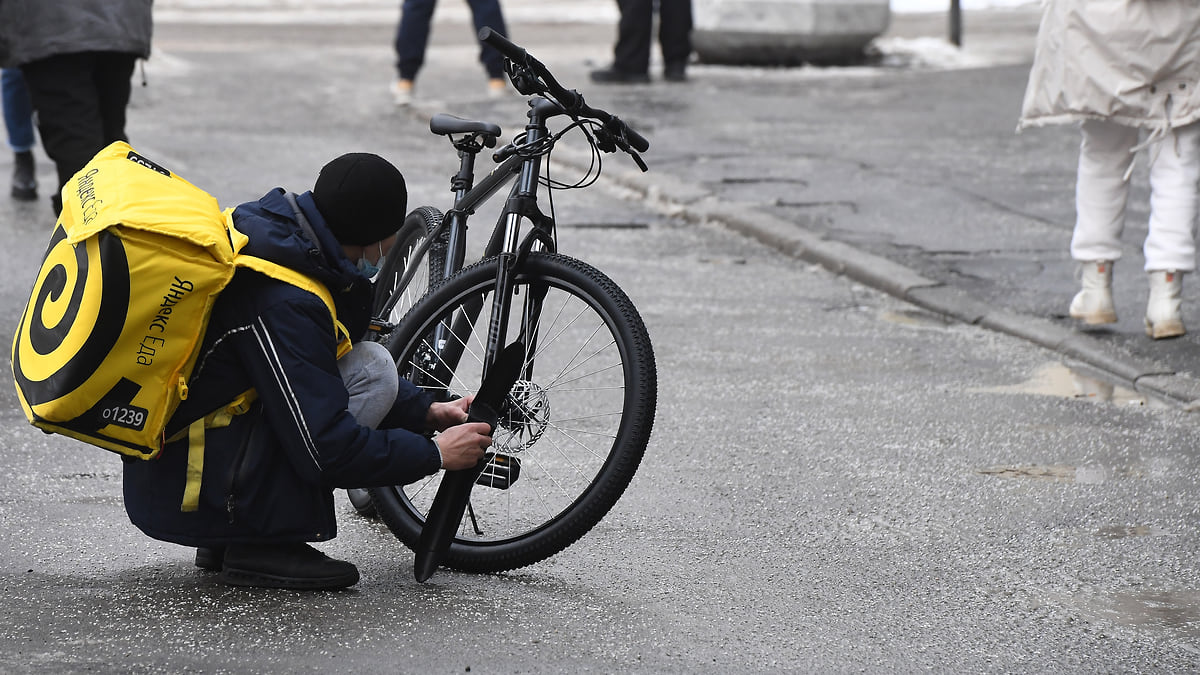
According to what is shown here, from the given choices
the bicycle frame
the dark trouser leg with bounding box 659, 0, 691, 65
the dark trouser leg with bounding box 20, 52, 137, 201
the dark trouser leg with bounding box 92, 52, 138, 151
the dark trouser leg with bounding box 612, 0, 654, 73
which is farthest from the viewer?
the dark trouser leg with bounding box 659, 0, 691, 65

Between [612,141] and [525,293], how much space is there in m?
0.43

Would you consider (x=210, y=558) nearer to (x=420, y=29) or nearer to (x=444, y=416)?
(x=444, y=416)

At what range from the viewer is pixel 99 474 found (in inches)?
174

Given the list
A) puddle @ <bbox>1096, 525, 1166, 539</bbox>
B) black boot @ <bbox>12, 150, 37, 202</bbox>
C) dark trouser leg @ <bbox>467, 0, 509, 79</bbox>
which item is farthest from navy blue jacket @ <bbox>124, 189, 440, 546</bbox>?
dark trouser leg @ <bbox>467, 0, 509, 79</bbox>

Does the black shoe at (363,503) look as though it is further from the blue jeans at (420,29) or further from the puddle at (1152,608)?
the blue jeans at (420,29)

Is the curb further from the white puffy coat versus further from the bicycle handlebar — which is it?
the bicycle handlebar

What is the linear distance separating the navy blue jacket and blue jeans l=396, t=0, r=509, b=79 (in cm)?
881

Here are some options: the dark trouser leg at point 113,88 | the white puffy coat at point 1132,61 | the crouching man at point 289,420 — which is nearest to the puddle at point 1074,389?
the white puffy coat at point 1132,61

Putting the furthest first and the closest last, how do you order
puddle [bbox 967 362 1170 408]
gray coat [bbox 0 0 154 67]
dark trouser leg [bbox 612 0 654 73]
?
dark trouser leg [bbox 612 0 654 73] < gray coat [bbox 0 0 154 67] < puddle [bbox 967 362 1170 408]

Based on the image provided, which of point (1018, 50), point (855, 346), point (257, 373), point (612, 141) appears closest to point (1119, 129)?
point (855, 346)

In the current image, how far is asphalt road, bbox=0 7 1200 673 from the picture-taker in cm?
330

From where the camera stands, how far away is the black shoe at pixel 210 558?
3667 millimetres

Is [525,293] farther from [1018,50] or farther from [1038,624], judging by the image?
[1018,50]

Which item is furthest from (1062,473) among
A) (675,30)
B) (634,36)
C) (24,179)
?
(675,30)
